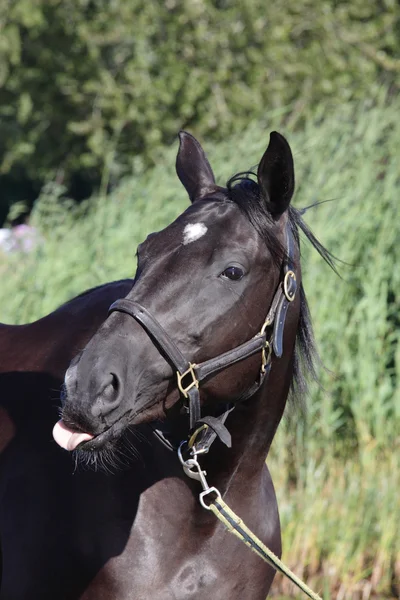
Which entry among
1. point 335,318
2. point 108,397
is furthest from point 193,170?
point 335,318

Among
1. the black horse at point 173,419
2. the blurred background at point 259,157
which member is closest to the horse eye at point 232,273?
the black horse at point 173,419

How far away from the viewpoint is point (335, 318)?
568cm

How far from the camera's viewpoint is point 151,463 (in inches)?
103

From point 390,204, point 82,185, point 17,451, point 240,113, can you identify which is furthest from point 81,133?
point 17,451

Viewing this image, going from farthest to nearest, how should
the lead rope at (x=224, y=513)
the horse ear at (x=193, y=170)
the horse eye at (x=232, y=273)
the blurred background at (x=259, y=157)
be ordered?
the blurred background at (x=259, y=157) → the horse ear at (x=193, y=170) → the lead rope at (x=224, y=513) → the horse eye at (x=232, y=273)

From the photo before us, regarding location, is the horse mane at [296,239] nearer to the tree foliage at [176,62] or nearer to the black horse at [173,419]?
the black horse at [173,419]

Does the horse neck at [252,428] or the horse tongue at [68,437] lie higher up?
the horse tongue at [68,437]

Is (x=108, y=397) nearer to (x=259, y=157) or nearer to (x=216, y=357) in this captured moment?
(x=216, y=357)

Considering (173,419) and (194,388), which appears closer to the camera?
(194,388)

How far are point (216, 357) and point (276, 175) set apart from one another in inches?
21.6

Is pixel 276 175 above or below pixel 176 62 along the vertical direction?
below

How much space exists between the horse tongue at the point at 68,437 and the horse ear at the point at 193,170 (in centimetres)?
85

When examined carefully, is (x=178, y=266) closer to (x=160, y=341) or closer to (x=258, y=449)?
(x=160, y=341)

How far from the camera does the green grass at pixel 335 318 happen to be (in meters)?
4.48
